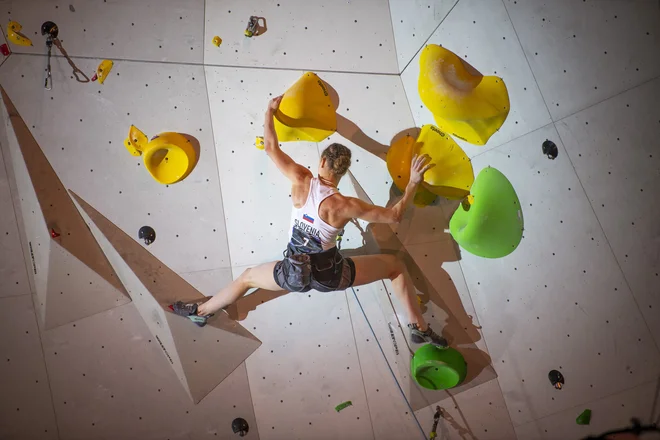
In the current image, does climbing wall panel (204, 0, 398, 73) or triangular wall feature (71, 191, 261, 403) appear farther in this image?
climbing wall panel (204, 0, 398, 73)

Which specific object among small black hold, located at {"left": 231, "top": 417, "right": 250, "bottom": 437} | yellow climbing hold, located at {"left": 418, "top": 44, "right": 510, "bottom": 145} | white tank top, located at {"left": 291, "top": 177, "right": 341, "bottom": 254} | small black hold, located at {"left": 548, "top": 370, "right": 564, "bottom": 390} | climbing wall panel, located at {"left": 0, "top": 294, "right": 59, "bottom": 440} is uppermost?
yellow climbing hold, located at {"left": 418, "top": 44, "right": 510, "bottom": 145}

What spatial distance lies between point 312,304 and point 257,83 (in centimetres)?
151

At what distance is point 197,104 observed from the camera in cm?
301

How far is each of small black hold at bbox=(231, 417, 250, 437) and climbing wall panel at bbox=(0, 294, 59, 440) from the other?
3.44 ft

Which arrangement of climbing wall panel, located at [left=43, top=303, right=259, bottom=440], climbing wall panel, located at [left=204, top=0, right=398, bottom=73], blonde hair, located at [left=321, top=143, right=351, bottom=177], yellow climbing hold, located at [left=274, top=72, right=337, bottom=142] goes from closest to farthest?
blonde hair, located at [left=321, top=143, right=351, bottom=177] → climbing wall panel, located at [left=43, top=303, right=259, bottom=440] → yellow climbing hold, located at [left=274, top=72, right=337, bottom=142] → climbing wall panel, located at [left=204, top=0, right=398, bottom=73]

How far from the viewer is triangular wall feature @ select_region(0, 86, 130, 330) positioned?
8.93ft

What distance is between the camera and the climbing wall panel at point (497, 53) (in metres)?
2.58

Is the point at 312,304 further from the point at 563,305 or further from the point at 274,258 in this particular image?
the point at 563,305

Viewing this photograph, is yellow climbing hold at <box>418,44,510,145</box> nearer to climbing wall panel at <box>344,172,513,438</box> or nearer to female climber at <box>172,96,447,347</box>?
female climber at <box>172,96,447,347</box>

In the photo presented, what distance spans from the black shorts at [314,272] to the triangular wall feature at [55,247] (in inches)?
40.7

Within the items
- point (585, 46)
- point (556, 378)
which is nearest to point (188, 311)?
point (556, 378)

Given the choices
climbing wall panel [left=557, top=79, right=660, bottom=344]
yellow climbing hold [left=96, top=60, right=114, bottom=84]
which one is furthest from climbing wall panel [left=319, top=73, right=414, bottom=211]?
yellow climbing hold [left=96, top=60, right=114, bottom=84]

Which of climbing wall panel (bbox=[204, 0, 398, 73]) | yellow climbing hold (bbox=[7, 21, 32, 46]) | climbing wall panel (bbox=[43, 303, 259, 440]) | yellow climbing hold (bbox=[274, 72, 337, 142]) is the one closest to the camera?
yellow climbing hold (bbox=[7, 21, 32, 46])

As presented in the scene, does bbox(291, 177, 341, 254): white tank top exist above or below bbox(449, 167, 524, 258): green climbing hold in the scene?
above
